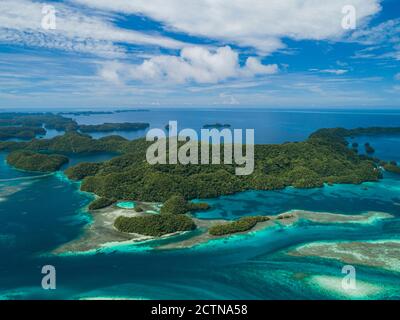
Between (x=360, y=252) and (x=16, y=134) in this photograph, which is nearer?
(x=360, y=252)

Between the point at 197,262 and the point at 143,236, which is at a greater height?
the point at 143,236

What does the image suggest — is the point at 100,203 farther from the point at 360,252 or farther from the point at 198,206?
the point at 360,252

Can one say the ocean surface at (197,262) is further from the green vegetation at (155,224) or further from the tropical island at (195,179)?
the tropical island at (195,179)

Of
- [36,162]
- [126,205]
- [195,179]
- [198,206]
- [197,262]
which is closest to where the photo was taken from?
[197,262]

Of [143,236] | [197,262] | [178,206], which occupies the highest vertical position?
[178,206]

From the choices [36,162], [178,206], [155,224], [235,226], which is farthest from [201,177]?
[36,162]

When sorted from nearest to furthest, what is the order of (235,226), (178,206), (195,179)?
(235,226), (178,206), (195,179)

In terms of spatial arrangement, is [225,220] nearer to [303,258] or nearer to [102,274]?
[303,258]

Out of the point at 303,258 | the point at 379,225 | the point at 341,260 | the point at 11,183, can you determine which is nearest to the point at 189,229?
the point at 303,258
